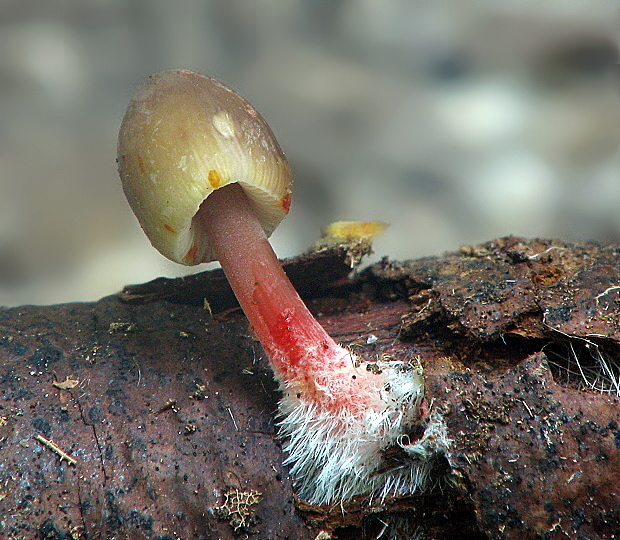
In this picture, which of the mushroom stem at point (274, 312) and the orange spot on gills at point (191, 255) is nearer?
the mushroom stem at point (274, 312)

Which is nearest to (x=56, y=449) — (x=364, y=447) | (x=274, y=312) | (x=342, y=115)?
(x=274, y=312)

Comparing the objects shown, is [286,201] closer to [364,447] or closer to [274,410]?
[274,410]

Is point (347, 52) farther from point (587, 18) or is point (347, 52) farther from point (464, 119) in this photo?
point (587, 18)

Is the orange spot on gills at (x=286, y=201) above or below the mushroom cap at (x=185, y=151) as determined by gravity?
below

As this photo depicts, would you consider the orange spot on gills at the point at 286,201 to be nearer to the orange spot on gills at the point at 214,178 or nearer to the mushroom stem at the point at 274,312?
the mushroom stem at the point at 274,312

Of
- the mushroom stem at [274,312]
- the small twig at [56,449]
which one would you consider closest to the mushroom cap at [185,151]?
the mushroom stem at [274,312]

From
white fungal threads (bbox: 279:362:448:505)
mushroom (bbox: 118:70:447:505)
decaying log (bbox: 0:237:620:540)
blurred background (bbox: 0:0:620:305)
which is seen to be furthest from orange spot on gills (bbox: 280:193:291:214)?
blurred background (bbox: 0:0:620:305)

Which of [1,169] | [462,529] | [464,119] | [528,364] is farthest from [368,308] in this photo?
[1,169]
